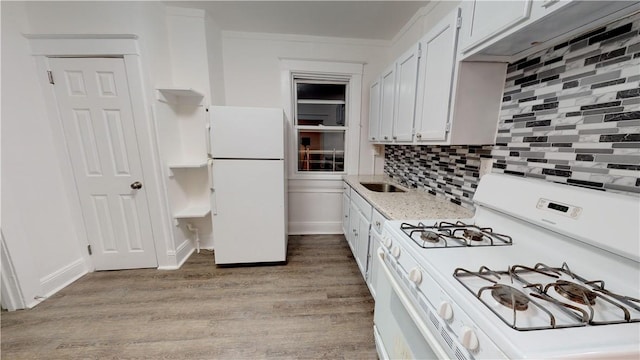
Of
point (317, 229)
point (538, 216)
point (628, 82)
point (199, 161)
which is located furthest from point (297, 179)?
point (628, 82)

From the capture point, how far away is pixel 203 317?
1697mm

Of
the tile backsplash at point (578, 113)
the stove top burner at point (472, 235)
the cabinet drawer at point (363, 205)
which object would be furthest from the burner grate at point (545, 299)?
the cabinet drawer at point (363, 205)

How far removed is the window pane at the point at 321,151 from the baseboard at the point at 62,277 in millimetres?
2510

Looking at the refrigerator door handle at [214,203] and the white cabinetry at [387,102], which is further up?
the white cabinetry at [387,102]

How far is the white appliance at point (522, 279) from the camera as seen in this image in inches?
20.0

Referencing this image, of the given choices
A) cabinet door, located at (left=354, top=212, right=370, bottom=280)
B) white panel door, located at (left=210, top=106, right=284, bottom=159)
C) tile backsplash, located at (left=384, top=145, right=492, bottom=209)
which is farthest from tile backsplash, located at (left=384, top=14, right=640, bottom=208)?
white panel door, located at (left=210, top=106, right=284, bottom=159)

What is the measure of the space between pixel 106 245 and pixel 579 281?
11.2 ft

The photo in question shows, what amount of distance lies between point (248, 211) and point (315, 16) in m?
2.14

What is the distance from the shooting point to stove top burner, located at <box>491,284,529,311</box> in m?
0.58

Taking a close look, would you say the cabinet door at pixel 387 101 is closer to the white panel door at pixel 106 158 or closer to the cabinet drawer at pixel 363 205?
the cabinet drawer at pixel 363 205

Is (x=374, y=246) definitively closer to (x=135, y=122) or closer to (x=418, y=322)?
(x=418, y=322)

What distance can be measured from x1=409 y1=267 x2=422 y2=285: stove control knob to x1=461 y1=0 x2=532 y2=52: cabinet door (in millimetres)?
1034

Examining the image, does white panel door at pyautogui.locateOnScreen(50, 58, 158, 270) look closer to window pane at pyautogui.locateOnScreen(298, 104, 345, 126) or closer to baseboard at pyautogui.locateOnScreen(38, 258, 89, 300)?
baseboard at pyautogui.locateOnScreen(38, 258, 89, 300)

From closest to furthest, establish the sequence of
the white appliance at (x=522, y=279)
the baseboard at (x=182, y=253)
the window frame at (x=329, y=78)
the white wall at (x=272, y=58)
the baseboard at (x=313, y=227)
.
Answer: the white appliance at (x=522, y=279), the baseboard at (x=182, y=253), the white wall at (x=272, y=58), the window frame at (x=329, y=78), the baseboard at (x=313, y=227)
